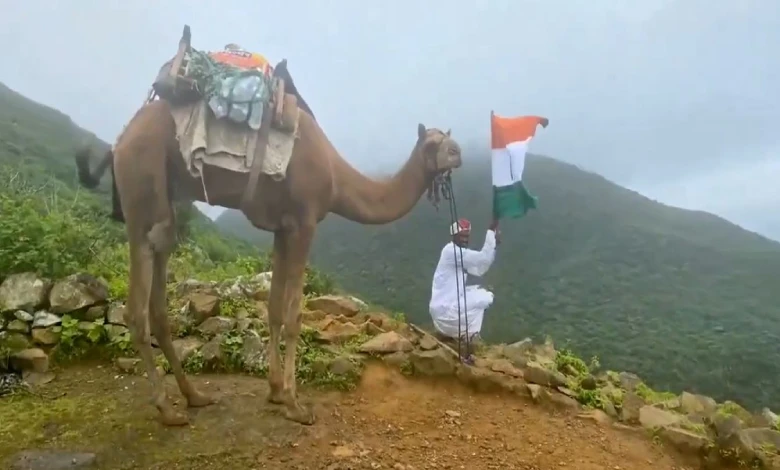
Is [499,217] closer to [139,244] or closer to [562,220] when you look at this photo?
[139,244]

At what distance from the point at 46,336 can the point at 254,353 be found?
2.06m

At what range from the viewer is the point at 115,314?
22.7 feet

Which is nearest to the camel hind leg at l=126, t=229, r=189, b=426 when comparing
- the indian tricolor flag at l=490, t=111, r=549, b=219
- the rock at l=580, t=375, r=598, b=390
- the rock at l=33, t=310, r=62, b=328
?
the rock at l=33, t=310, r=62, b=328

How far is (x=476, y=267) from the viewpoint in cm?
755

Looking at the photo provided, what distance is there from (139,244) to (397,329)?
137 inches

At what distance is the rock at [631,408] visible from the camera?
20.9 ft

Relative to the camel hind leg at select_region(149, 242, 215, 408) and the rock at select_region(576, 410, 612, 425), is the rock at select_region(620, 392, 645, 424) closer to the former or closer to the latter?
the rock at select_region(576, 410, 612, 425)

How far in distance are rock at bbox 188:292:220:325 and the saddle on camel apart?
1538 mm

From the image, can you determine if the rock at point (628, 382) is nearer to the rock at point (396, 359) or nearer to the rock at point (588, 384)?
the rock at point (588, 384)

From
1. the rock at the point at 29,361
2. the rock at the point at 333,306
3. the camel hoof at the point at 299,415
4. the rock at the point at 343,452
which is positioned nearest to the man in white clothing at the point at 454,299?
the rock at the point at 333,306

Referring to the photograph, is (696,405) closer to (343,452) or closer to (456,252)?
(456,252)

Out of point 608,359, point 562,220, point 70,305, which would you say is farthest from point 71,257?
point 562,220

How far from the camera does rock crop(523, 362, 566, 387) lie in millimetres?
6699

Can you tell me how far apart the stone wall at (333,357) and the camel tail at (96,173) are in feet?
5.44
